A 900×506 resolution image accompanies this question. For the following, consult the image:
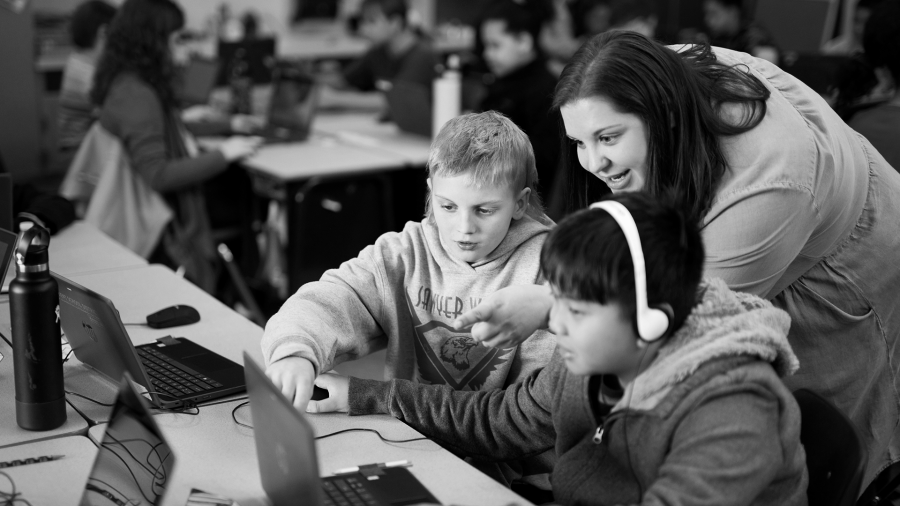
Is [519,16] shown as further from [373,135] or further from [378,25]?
[378,25]

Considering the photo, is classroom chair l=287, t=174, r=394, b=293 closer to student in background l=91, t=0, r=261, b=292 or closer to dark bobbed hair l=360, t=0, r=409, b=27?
student in background l=91, t=0, r=261, b=292

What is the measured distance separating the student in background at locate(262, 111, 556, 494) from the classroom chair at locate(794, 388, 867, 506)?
18.5 inches

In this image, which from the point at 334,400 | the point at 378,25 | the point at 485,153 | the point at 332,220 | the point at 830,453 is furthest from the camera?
the point at 378,25

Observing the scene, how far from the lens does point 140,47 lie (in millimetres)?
3033

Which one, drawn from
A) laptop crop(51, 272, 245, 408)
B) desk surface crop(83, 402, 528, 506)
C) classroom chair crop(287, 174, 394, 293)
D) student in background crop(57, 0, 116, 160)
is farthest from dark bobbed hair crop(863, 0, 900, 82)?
student in background crop(57, 0, 116, 160)

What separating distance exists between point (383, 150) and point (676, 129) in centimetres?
260

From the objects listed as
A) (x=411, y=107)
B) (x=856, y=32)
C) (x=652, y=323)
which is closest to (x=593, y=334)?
(x=652, y=323)

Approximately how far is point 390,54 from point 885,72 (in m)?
3.20

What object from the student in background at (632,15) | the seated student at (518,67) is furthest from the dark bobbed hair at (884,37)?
the student in background at (632,15)

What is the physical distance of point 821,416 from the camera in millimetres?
A: 1217

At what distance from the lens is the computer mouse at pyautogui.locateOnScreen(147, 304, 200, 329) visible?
182cm

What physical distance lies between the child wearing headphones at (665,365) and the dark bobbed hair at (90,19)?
10.5ft

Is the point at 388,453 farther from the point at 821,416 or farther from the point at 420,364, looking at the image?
the point at 821,416

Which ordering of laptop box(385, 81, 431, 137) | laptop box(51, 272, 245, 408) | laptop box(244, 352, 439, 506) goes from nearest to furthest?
laptop box(244, 352, 439, 506) < laptop box(51, 272, 245, 408) < laptop box(385, 81, 431, 137)
